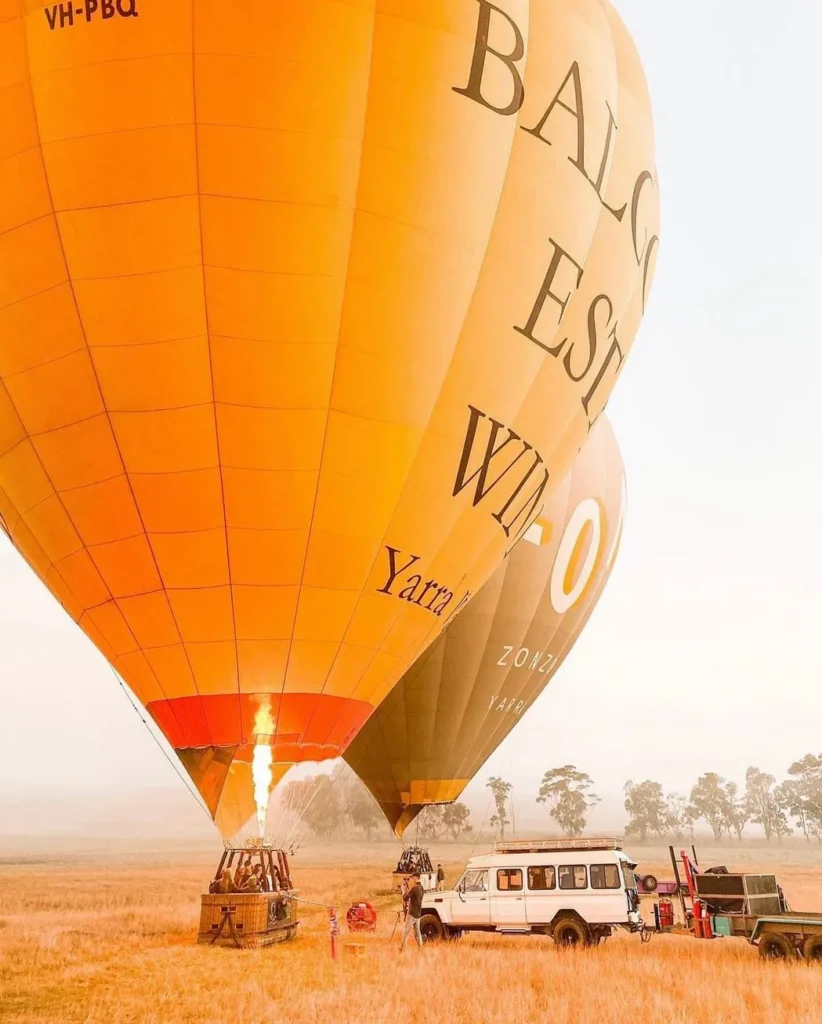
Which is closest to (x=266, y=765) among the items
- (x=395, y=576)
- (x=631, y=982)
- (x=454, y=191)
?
(x=395, y=576)

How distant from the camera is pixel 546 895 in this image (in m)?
11.4

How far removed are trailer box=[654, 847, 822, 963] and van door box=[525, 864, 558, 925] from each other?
56.2 inches

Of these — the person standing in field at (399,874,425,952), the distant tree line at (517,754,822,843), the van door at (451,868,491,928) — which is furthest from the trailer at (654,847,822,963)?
the distant tree line at (517,754,822,843)

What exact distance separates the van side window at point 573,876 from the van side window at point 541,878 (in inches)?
4.6

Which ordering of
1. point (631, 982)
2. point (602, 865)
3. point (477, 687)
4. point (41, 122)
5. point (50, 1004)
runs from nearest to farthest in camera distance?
point (41, 122) → point (50, 1004) → point (631, 982) → point (602, 865) → point (477, 687)

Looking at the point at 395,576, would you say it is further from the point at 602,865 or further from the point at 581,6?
the point at 581,6

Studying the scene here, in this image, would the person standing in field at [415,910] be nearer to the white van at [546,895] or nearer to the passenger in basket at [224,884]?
the white van at [546,895]

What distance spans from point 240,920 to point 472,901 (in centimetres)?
330

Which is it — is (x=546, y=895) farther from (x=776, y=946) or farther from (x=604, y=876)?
(x=776, y=946)

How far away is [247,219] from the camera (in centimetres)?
710

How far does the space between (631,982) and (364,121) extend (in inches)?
332

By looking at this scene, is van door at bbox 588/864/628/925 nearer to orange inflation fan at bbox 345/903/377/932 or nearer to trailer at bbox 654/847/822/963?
trailer at bbox 654/847/822/963

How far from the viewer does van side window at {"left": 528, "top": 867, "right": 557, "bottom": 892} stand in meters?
11.5

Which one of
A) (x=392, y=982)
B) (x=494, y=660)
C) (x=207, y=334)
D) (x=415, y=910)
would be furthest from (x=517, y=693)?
(x=207, y=334)
